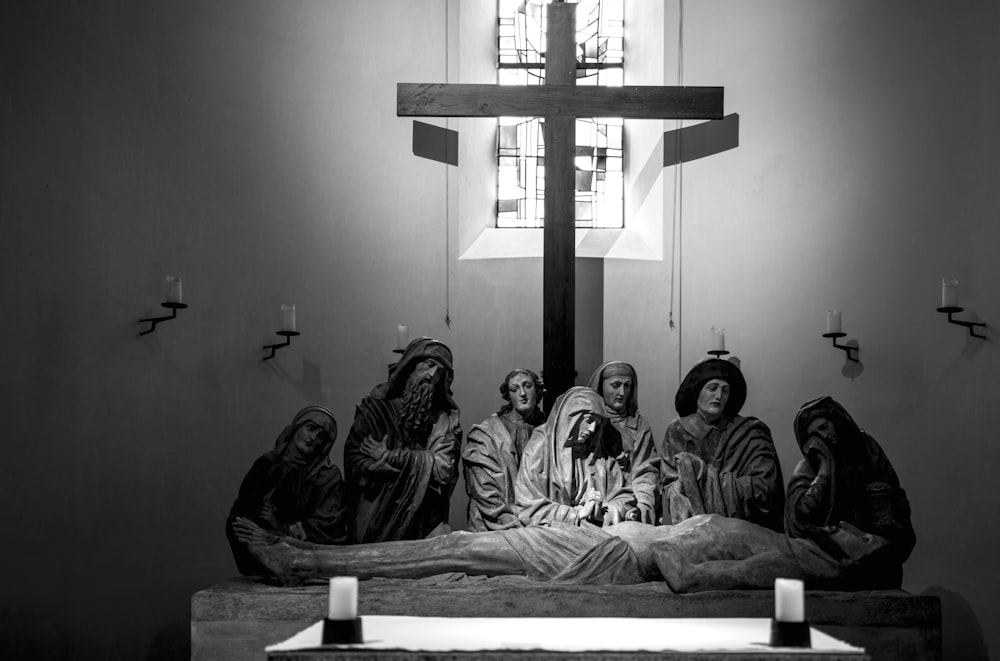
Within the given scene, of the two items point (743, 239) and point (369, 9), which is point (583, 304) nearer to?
point (743, 239)

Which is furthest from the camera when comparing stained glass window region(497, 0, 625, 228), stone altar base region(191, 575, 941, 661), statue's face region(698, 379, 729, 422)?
stained glass window region(497, 0, 625, 228)

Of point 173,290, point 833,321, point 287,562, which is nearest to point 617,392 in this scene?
point 833,321

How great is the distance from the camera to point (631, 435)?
256 inches

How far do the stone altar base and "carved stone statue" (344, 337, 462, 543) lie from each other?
0.64 metres

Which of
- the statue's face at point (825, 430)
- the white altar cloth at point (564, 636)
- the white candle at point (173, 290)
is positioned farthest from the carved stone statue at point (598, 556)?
the white candle at point (173, 290)

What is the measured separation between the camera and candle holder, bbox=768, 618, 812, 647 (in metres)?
3.38

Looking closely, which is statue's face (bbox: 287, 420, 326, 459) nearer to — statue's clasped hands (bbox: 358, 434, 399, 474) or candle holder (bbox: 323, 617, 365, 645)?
statue's clasped hands (bbox: 358, 434, 399, 474)

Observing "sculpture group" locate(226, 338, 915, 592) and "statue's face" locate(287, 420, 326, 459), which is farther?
"statue's face" locate(287, 420, 326, 459)

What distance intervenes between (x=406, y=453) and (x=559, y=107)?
2551 millimetres

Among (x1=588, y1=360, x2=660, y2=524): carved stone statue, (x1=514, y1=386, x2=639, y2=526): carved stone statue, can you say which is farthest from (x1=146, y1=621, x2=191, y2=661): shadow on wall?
(x1=588, y1=360, x2=660, y2=524): carved stone statue

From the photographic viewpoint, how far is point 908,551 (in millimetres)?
5734

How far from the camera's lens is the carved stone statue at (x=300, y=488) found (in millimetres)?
5945

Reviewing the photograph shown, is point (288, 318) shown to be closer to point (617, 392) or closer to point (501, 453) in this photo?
point (501, 453)

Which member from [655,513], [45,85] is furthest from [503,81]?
[655,513]
